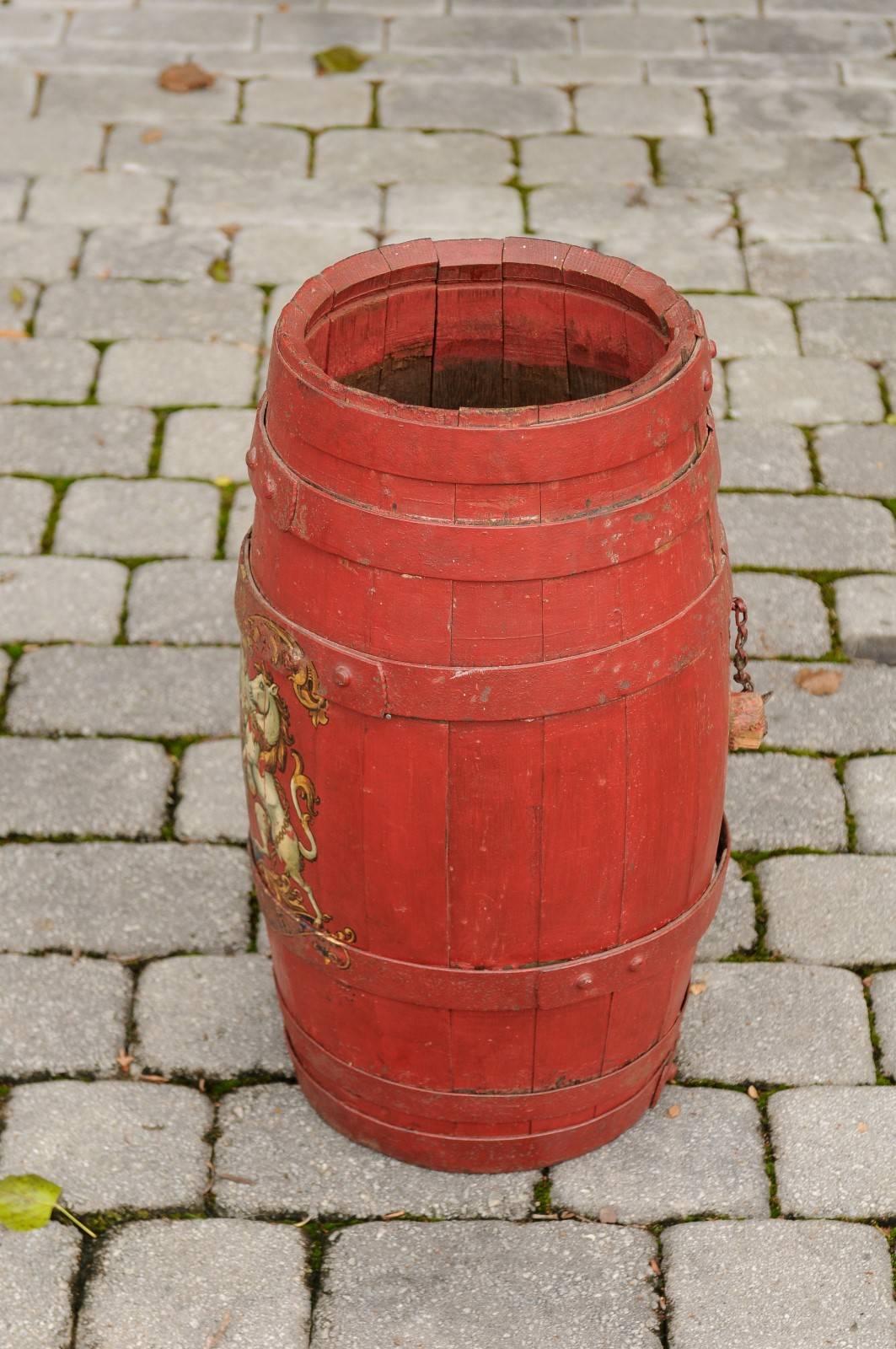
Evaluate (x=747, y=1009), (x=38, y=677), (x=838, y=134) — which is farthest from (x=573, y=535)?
(x=838, y=134)

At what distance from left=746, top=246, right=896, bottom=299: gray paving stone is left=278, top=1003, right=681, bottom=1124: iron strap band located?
9.35ft

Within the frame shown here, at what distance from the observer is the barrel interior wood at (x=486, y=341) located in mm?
2492

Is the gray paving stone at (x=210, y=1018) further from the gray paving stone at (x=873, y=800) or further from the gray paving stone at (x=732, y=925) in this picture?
the gray paving stone at (x=873, y=800)

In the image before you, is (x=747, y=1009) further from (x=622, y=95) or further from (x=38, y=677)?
(x=622, y=95)

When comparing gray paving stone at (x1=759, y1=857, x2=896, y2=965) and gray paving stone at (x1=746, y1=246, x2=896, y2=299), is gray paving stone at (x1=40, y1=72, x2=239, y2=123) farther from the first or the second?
gray paving stone at (x1=759, y1=857, x2=896, y2=965)

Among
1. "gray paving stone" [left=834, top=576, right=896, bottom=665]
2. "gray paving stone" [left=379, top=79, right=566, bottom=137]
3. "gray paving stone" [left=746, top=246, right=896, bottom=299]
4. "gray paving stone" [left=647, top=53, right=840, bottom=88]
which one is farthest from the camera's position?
"gray paving stone" [left=647, top=53, right=840, bottom=88]

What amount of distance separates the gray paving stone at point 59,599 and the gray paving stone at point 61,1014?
3.08 ft

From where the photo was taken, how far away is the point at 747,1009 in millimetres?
3119

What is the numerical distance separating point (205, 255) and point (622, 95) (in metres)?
1.73

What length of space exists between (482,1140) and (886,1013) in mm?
841

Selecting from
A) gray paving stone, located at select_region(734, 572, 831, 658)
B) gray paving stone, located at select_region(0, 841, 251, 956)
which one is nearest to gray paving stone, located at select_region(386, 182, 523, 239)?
gray paving stone, located at select_region(734, 572, 831, 658)

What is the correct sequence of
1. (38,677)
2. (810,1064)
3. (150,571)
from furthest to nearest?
(150,571) → (38,677) → (810,1064)

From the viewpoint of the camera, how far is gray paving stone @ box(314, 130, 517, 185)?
5.44 metres

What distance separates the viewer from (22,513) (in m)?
4.16
